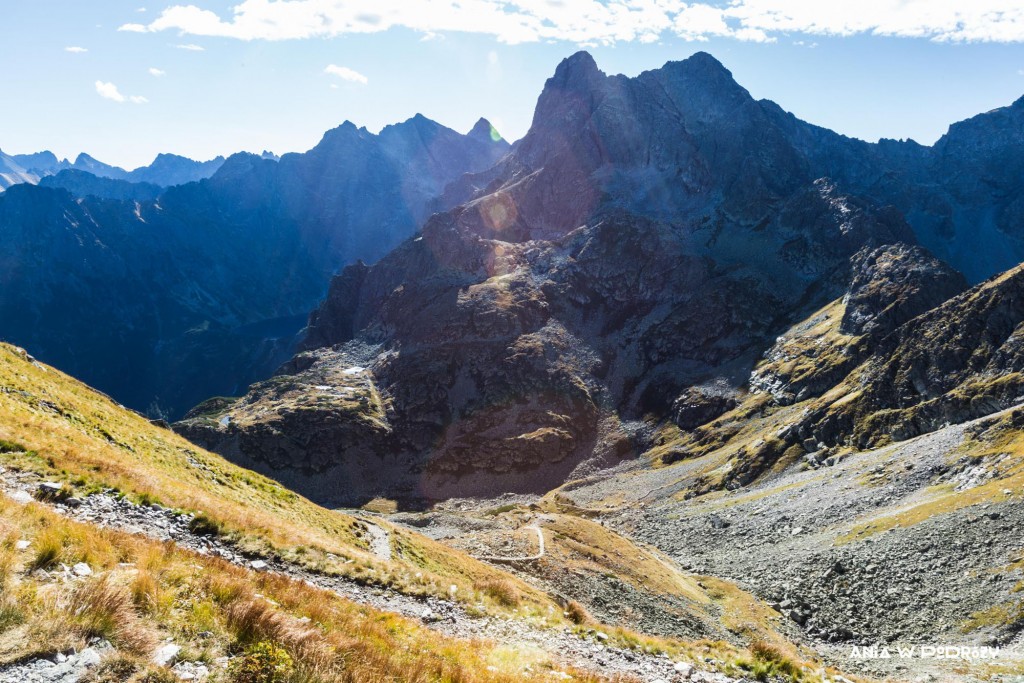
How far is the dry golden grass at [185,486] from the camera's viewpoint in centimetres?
2278

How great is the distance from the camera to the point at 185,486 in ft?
92.4

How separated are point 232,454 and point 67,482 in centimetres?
16196

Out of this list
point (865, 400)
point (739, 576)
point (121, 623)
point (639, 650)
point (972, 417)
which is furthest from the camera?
point (865, 400)

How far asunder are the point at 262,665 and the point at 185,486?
21843mm

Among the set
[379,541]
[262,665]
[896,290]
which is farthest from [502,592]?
[896,290]

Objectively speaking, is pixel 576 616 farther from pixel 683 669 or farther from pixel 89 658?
pixel 89 658

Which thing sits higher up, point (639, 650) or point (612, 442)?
point (639, 650)

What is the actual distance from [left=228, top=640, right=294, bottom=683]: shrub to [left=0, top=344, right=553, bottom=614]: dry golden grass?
17.5ft

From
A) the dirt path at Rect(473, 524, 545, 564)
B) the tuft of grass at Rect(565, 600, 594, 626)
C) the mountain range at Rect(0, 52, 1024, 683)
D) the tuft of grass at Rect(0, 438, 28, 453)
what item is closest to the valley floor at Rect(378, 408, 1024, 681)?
the mountain range at Rect(0, 52, 1024, 683)

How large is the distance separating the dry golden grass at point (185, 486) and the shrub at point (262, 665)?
5.33 metres

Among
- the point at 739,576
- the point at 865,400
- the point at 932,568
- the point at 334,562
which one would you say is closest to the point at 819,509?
the point at 739,576

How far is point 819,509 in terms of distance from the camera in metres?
72.8

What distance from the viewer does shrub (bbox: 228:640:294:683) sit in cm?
949

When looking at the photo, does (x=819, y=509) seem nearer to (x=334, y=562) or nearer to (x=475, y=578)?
(x=475, y=578)
